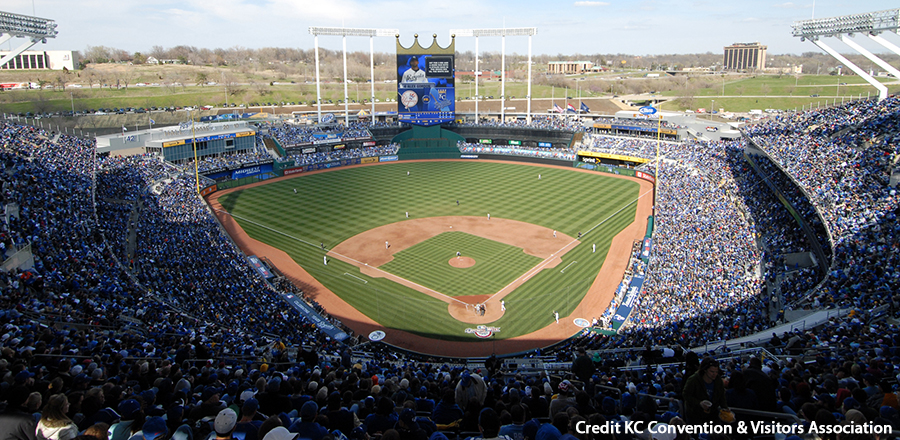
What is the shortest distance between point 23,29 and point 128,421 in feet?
129

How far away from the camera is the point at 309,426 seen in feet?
19.4

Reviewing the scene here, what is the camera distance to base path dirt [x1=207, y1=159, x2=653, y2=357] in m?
23.1

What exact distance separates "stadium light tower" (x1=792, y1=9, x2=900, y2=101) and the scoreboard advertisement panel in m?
36.6

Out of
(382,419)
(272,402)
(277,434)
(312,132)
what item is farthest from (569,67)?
(277,434)

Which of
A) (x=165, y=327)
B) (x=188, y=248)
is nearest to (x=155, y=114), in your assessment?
(x=188, y=248)

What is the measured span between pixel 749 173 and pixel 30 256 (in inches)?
1747

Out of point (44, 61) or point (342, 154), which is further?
point (44, 61)

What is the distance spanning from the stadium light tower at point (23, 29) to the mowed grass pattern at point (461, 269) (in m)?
26.1

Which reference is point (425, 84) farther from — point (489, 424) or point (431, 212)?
point (489, 424)

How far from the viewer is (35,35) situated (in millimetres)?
35312

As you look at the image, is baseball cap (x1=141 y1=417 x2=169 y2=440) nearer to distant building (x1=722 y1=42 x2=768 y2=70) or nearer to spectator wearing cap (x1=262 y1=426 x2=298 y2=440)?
spectator wearing cap (x1=262 y1=426 x2=298 y2=440)

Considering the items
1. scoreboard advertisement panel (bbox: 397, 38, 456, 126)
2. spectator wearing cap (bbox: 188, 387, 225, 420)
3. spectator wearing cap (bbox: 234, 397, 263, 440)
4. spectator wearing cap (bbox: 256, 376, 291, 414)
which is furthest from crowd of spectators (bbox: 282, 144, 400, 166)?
spectator wearing cap (bbox: 234, 397, 263, 440)

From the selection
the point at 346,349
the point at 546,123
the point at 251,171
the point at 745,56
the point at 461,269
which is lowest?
the point at 461,269

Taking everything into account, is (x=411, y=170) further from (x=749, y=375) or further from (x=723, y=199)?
(x=749, y=375)
